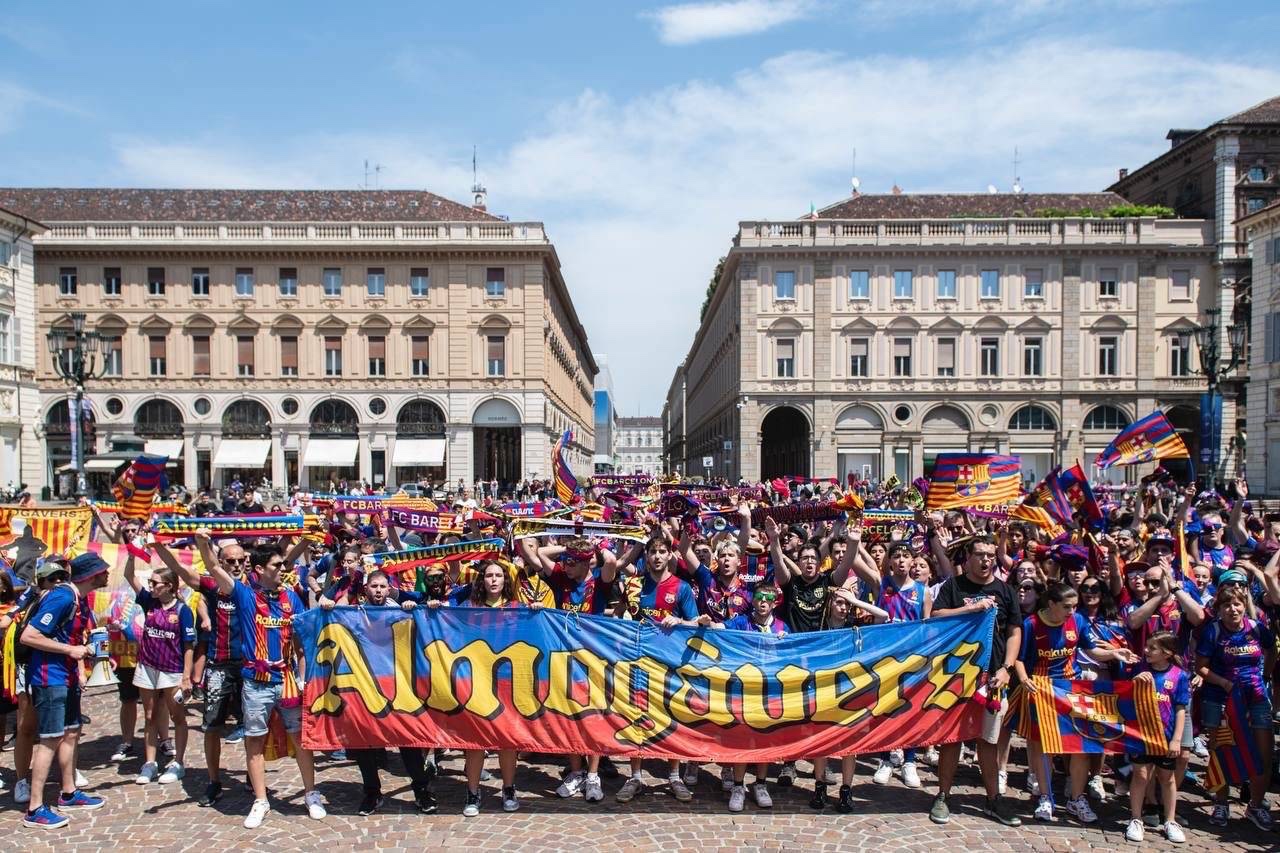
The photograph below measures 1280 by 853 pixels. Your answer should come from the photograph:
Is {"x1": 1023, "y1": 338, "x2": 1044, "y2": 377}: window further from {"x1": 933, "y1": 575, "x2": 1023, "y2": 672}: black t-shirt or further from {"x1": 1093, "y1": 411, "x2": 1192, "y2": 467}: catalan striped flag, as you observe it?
{"x1": 933, "y1": 575, "x2": 1023, "y2": 672}: black t-shirt

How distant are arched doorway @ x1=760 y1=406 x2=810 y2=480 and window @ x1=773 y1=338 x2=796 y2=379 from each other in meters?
2.44

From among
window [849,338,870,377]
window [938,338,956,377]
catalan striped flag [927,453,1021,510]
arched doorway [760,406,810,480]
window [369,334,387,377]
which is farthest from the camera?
arched doorway [760,406,810,480]

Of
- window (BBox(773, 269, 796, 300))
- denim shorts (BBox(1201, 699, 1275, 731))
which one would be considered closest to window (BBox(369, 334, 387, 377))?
window (BBox(773, 269, 796, 300))

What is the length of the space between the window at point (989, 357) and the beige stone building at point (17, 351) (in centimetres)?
4579

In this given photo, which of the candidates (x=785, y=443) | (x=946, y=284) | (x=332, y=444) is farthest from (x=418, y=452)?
(x=946, y=284)

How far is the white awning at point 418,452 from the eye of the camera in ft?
146

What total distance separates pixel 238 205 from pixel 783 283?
3010 cm

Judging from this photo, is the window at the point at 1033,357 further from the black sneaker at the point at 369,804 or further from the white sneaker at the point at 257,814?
the white sneaker at the point at 257,814

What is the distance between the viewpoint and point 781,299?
48062 mm

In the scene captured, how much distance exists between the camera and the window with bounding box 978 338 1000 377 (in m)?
47.9

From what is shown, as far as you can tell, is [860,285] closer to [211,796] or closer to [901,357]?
[901,357]

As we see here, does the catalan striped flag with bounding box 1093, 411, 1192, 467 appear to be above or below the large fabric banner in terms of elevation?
above

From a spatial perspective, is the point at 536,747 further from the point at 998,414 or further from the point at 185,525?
the point at 998,414

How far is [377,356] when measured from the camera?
45.8m
